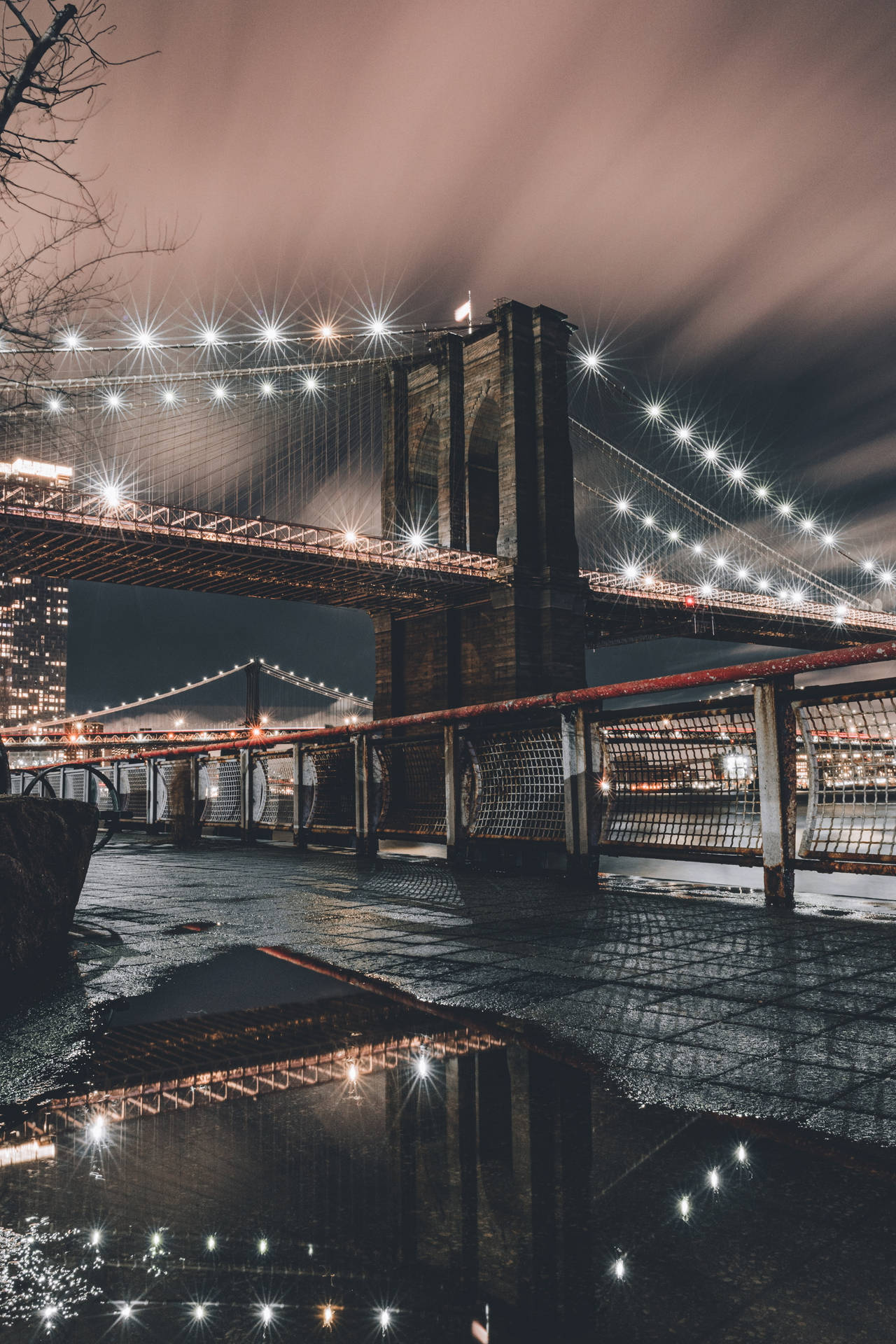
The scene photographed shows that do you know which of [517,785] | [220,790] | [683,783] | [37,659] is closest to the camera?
[683,783]

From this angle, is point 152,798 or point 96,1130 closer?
point 96,1130

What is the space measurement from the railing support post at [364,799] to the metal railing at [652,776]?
11mm

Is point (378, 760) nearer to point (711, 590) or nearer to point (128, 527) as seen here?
point (128, 527)

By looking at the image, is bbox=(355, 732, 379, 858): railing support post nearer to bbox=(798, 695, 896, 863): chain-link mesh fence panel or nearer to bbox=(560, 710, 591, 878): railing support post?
bbox=(560, 710, 591, 878): railing support post

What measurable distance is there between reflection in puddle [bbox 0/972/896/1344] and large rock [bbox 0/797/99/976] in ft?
3.46

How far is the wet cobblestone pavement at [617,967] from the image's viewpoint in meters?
1.59

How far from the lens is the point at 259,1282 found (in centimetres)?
92

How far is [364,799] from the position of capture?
6.59 metres

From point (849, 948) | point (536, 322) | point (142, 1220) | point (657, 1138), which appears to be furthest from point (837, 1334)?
point (536, 322)

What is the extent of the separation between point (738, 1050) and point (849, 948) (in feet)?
3.94

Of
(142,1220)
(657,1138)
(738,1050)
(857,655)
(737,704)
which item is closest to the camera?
(142,1220)

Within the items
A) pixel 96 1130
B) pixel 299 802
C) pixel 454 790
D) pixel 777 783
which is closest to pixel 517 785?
pixel 454 790

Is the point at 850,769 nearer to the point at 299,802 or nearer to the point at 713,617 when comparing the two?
the point at 299,802

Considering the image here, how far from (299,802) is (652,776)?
3844 mm
